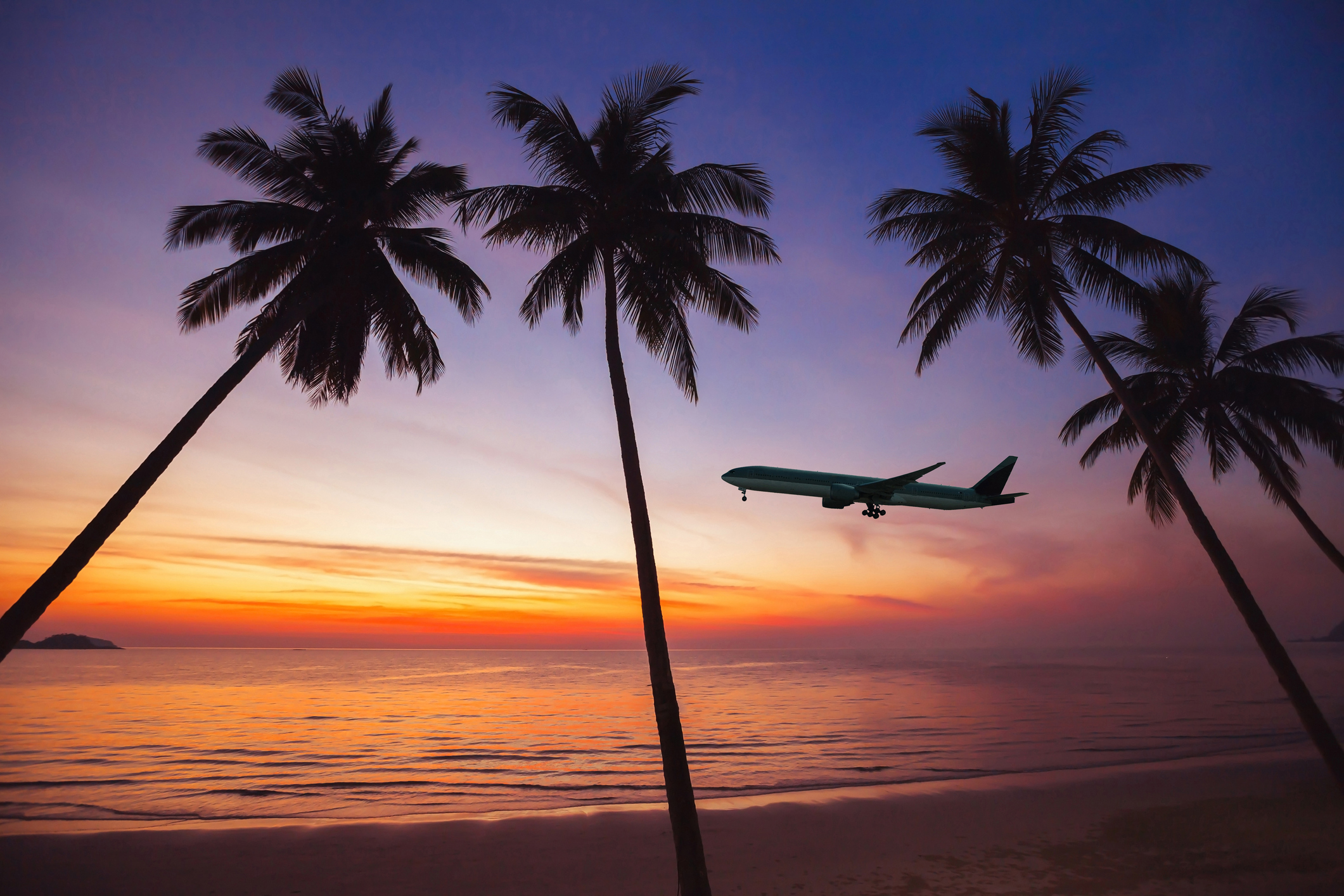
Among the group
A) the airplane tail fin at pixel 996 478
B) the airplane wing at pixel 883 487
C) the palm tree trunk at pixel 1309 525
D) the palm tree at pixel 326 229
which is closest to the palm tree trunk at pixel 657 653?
the palm tree at pixel 326 229

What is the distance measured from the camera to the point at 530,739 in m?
32.4

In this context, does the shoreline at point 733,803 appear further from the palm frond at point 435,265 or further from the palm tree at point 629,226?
the palm frond at point 435,265

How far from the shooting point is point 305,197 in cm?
1599

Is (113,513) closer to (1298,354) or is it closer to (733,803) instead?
(733,803)

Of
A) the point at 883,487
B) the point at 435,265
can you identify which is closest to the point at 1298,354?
the point at 883,487

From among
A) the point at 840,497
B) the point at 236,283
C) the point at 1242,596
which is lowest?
the point at 1242,596

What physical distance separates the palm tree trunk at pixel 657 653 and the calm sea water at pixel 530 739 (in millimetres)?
11684

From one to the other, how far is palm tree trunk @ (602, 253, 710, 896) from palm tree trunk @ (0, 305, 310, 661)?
24.8ft

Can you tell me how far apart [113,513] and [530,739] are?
2625cm

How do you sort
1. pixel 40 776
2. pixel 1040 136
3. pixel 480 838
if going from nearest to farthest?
pixel 480 838
pixel 1040 136
pixel 40 776

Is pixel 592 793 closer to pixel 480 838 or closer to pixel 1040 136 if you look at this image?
pixel 480 838

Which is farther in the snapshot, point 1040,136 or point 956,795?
point 956,795

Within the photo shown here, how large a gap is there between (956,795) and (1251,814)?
7.09 meters

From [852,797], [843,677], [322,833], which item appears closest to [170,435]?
[322,833]
